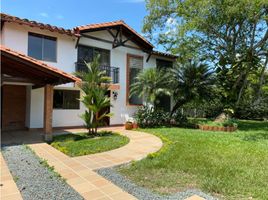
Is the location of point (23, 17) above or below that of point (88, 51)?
above

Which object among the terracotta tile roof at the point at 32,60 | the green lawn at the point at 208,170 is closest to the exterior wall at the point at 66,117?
the terracotta tile roof at the point at 32,60

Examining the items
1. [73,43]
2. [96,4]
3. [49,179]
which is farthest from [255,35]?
[49,179]

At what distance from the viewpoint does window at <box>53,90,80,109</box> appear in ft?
46.2

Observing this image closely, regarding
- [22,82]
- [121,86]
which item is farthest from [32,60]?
[121,86]

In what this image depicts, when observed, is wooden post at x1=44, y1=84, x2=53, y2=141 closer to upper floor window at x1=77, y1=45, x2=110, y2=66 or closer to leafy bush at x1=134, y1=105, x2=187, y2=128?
upper floor window at x1=77, y1=45, x2=110, y2=66

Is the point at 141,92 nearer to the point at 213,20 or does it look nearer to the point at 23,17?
the point at 213,20

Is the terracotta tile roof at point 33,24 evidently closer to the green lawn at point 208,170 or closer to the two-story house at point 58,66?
the two-story house at point 58,66

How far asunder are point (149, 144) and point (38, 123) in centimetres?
727

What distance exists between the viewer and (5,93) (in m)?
12.8

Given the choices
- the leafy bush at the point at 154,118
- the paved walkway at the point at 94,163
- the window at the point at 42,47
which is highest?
the window at the point at 42,47

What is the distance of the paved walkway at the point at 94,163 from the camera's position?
180 inches

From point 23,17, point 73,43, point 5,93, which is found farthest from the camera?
point 73,43

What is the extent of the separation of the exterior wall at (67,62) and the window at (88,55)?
0.90ft

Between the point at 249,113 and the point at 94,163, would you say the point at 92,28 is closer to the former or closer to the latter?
the point at 94,163
